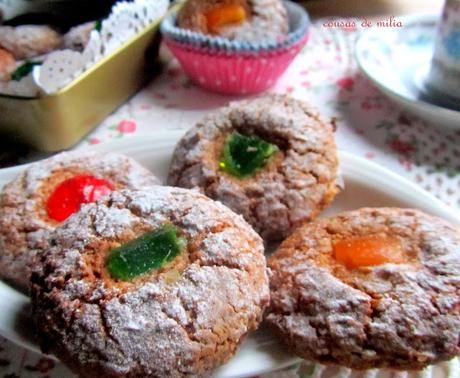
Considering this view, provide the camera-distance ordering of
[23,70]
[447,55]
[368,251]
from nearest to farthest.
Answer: [368,251]
[23,70]
[447,55]

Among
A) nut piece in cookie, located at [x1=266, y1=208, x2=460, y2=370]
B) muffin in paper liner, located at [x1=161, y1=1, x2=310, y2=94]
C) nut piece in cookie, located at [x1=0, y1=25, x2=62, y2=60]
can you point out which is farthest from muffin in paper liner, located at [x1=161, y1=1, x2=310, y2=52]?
nut piece in cookie, located at [x1=266, y1=208, x2=460, y2=370]

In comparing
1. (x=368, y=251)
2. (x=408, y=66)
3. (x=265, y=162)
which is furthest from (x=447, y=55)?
(x=368, y=251)

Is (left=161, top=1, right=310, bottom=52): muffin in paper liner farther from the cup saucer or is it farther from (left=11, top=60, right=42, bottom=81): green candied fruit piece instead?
(left=11, top=60, right=42, bottom=81): green candied fruit piece

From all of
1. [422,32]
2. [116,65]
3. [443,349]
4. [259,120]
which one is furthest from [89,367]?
[422,32]

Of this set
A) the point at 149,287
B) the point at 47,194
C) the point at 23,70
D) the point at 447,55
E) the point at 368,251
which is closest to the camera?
the point at 149,287

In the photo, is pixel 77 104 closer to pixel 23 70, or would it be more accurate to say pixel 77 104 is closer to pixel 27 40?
pixel 23 70

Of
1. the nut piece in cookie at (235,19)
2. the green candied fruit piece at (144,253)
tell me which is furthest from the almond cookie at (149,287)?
the nut piece in cookie at (235,19)
